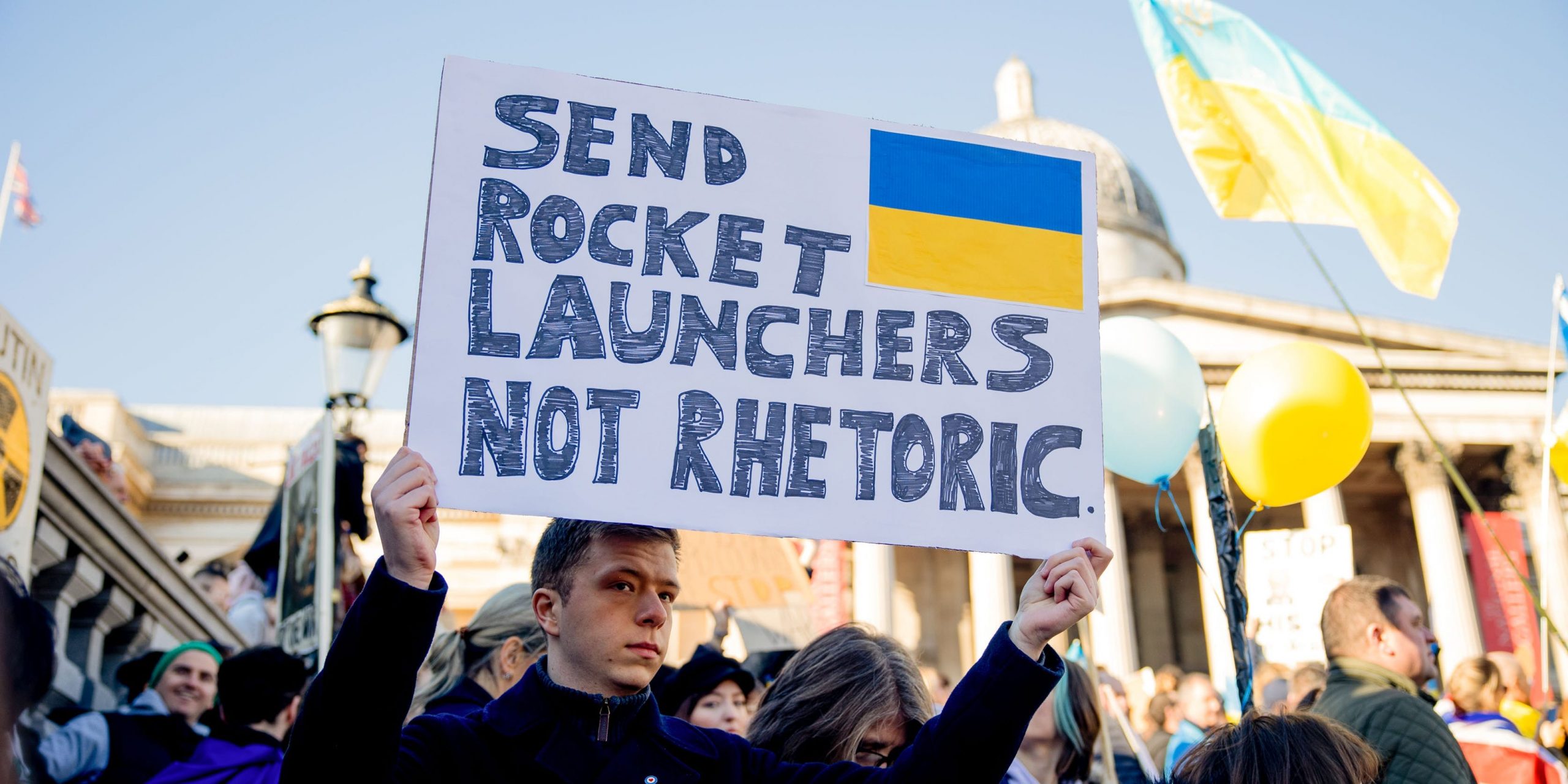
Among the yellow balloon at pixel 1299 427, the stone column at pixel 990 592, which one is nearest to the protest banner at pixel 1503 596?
the stone column at pixel 990 592

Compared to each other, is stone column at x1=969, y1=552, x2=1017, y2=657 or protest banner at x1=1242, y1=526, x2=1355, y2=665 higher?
stone column at x1=969, y1=552, x2=1017, y2=657

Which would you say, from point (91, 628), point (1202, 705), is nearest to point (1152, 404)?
point (1202, 705)

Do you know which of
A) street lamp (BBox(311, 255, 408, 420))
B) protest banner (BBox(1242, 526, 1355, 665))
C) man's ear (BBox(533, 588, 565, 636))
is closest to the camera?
man's ear (BBox(533, 588, 565, 636))

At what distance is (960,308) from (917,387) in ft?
0.85

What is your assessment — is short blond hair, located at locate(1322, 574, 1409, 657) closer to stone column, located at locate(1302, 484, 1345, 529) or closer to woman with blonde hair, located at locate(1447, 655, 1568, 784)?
woman with blonde hair, located at locate(1447, 655, 1568, 784)

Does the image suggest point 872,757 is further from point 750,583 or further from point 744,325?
point 750,583

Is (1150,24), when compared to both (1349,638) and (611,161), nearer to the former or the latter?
(1349,638)

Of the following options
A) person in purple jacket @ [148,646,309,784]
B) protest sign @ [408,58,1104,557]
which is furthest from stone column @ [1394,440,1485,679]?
protest sign @ [408,58,1104,557]

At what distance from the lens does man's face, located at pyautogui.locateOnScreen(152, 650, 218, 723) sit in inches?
214

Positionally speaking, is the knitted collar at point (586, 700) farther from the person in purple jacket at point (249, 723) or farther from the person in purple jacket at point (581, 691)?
the person in purple jacket at point (249, 723)

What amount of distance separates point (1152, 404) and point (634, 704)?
12.3ft

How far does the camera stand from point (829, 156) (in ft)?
10.8

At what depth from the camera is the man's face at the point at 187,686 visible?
17.8 ft

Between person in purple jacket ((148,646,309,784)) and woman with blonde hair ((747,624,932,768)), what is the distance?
164 centimetres
